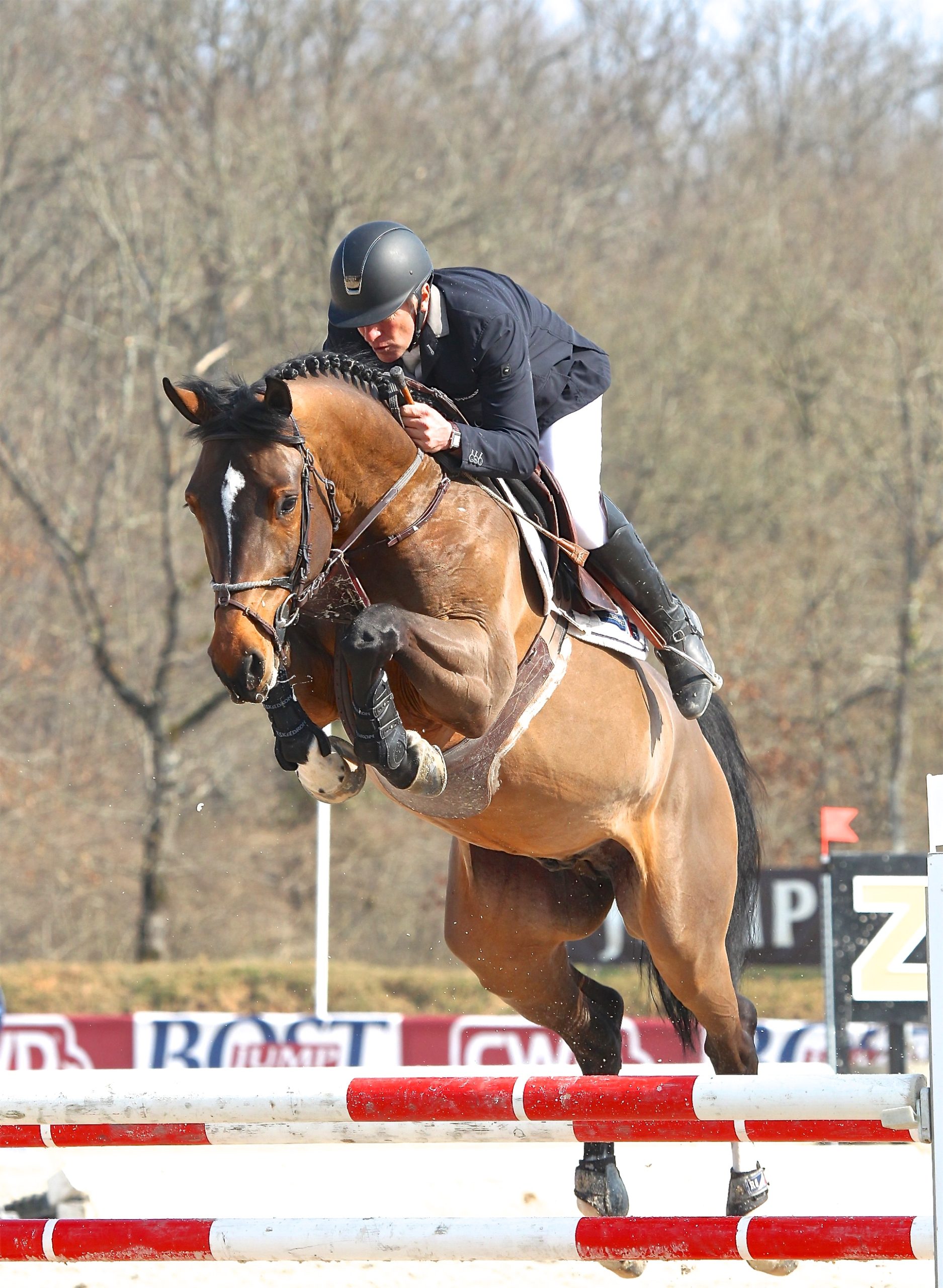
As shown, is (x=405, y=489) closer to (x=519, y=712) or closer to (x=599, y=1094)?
(x=519, y=712)

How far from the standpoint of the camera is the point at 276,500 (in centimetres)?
307

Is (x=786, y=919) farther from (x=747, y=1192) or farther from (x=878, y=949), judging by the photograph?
(x=747, y=1192)

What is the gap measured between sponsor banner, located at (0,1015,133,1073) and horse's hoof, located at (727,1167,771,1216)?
16.8ft

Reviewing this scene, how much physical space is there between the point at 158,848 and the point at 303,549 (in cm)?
1027

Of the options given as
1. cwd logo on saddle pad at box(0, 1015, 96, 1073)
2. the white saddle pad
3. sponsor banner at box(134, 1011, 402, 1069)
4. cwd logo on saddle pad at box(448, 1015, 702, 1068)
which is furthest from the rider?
cwd logo on saddle pad at box(0, 1015, 96, 1073)

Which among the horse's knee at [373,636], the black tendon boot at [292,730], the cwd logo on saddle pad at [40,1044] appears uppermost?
the horse's knee at [373,636]

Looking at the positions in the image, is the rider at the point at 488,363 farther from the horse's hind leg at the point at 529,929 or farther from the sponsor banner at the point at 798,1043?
the sponsor banner at the point at 798,1043

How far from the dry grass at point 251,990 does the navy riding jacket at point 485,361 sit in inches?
315

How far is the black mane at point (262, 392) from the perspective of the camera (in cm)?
309

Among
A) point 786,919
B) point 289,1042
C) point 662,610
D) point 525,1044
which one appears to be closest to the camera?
point 662,610

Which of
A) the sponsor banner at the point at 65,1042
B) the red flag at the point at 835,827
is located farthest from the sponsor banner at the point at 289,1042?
the red flag at the point at 835,827

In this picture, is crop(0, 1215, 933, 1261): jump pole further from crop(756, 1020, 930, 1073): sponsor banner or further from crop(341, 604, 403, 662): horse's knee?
crop(756, 1020, 930, 1073): sponsor banner

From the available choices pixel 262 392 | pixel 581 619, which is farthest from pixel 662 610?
pixel 262 392

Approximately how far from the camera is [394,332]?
3439 mm
